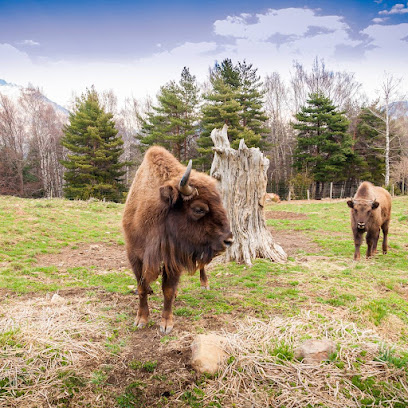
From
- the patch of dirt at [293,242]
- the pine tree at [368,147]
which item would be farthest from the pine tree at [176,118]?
the pine tree at [368,147]

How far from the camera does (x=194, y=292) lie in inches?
206

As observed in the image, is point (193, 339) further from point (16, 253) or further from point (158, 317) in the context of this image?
point (16, 253)

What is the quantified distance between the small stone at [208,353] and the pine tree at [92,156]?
28568 millimetres

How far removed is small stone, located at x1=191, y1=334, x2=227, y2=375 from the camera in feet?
9.23

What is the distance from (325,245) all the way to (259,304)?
5.61 metres

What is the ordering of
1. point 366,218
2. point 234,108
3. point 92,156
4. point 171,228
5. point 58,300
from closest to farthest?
point 171,228 < point 58,300 < point 366,218 < point 234,108 < point 92,156

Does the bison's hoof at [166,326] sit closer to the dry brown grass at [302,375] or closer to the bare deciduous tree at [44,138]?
the dry brown grass at [302,375]

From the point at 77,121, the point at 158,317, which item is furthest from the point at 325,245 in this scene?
the point at 77,121

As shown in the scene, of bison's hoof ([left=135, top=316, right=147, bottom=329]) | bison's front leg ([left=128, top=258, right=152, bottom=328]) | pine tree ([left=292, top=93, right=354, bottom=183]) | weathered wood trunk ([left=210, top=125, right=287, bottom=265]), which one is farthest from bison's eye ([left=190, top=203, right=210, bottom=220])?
pine tree ([left=292, top=93, right=354, bottom=183])

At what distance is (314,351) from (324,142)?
3500cm

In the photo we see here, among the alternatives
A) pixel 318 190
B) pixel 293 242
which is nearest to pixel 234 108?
pixel 318 190

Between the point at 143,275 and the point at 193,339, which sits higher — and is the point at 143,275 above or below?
above

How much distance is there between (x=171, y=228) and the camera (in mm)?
3551

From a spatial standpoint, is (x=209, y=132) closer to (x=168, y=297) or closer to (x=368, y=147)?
(x=368, y=147)
